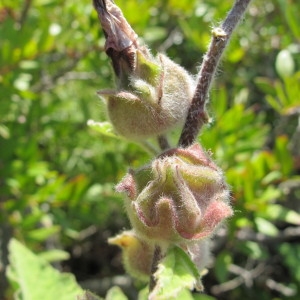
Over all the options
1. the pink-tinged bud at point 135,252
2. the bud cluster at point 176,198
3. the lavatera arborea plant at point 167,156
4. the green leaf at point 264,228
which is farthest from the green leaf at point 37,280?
the green leaf at point 264,228

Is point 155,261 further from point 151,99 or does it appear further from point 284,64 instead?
point 284,64

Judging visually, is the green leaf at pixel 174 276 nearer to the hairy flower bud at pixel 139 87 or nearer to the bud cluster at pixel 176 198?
the bud cluster at pixel 176 198

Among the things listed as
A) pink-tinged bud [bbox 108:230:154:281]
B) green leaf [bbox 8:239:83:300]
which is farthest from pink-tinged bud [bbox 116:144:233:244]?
green leaf [bbox 8:239:83:300]

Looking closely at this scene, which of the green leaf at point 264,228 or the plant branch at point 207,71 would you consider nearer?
the plant branch at point 207,71

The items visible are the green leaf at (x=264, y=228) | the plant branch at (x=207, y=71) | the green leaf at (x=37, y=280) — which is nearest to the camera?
the plant branch at (x=207, y=71)

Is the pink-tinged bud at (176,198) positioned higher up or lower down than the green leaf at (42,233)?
higher up

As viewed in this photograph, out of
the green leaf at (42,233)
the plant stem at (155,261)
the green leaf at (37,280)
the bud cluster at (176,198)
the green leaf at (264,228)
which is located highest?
the bud cluster at (176,198)

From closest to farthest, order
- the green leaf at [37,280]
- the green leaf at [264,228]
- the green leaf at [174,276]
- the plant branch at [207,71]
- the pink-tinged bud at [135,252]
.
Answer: the green leaf at [174,276] < the plant branch at [207,71] < the pink-tinged bud at [135,252] < the green leaf at [37,280] < the green leaf at [264,228]
